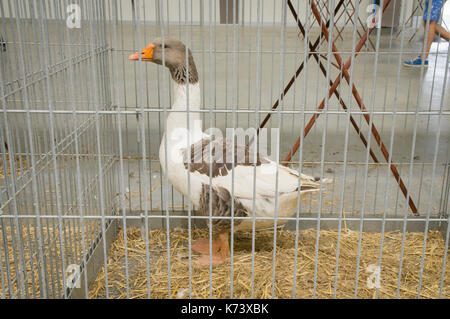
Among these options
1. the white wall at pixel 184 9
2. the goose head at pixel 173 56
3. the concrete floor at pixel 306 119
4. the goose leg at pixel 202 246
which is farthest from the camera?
the goose leg at pixel 202 246

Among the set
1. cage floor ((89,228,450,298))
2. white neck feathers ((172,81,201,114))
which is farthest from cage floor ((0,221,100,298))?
white neck feathers ((172,81,201,114))

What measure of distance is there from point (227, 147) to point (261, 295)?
704 mm

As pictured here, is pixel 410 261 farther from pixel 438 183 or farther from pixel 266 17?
pixel 266 17

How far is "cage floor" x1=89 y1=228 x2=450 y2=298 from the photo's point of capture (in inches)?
80.0

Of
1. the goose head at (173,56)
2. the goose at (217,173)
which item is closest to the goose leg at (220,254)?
the goose at (217,173)

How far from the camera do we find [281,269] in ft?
7.25

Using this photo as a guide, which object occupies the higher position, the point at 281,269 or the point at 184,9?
the point at 184,9

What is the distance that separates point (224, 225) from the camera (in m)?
2.18

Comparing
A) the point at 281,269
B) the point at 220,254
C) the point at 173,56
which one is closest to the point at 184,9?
the point at 173,56

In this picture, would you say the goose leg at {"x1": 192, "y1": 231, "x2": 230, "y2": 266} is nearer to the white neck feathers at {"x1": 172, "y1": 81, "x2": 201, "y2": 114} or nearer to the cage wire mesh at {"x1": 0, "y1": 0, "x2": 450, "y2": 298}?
the cage wire mesh at {"x1": 0, "y1": 0, "x2": 450, "y2": 298}

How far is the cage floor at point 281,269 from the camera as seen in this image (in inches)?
80.0

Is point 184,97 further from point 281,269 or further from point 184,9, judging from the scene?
point 184,9

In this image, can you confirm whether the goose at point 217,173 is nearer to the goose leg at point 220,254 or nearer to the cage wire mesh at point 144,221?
the goose leg at point 220,254
